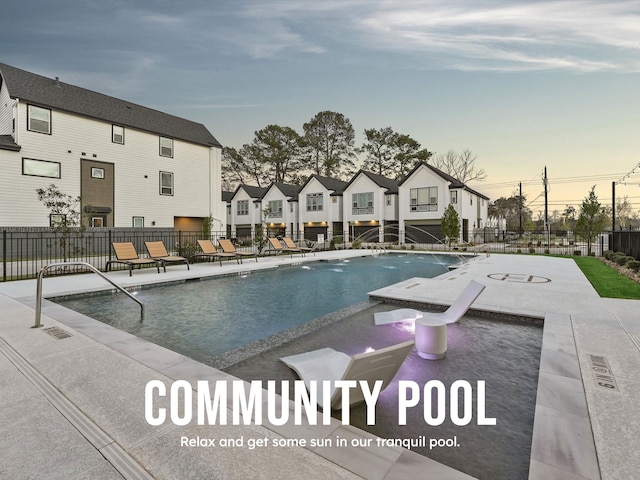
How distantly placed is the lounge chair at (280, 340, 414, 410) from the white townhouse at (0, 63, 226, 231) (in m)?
19.7

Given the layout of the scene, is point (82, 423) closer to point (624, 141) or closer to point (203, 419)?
point (203, 419)

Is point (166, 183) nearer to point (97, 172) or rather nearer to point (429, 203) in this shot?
point (97, 172)

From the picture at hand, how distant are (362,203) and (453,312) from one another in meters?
29.5

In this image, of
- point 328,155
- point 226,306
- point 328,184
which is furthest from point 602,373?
point 328,155

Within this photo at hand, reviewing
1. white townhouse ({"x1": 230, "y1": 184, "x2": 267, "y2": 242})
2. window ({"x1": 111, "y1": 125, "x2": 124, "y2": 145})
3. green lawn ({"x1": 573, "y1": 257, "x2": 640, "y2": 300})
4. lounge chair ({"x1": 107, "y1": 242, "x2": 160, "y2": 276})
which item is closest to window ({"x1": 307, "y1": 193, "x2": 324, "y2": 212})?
white townhouse ({"x1": 230, "y1": 184, "x2": 267, "y2": 242})

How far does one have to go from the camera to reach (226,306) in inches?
285

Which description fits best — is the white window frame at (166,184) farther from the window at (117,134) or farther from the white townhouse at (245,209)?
the white townhouse at (245,209)

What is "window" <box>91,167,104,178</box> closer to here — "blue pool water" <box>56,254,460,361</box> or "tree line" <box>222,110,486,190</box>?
"blue pool water" <box>56,254,460,361</box>

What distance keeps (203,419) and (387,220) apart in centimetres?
3216

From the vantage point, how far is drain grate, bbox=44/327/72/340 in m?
4.46

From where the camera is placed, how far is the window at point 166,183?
24.9 metres

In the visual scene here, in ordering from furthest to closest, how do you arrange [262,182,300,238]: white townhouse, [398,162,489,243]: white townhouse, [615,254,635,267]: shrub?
[262,182,300,238]: white townhouse < [398,162,489,243]: white townhouse < [615,254,635,267]: shrub

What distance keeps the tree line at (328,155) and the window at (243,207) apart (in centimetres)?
824

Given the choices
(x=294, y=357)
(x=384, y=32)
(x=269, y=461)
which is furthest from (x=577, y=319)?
(x=384, y=32)
